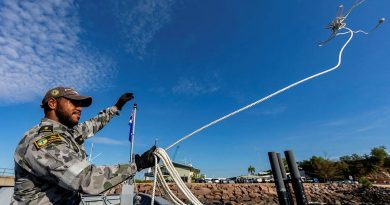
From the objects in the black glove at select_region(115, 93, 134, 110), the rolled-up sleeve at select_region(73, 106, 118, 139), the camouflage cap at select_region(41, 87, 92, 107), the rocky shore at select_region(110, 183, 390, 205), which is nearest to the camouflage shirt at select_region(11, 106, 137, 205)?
the camouflage cap at select_region(41, 87, 92, 107)

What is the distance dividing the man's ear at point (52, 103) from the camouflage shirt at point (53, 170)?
197 mm

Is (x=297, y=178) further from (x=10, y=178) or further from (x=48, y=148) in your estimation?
(x=10, y=178)

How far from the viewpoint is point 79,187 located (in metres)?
2.48

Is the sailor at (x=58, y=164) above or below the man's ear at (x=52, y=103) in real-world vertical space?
below

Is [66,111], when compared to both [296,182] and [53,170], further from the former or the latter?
[296,182]

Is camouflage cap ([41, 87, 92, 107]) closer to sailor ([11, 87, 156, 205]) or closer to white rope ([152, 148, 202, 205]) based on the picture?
sailor ([11, 87, 156, 205])

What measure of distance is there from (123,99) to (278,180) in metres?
5.89

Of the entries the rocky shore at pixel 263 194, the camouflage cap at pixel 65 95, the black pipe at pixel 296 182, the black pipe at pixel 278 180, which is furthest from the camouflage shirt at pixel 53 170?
the rocky shore at pixel 263 194

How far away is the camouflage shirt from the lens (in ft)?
8.19

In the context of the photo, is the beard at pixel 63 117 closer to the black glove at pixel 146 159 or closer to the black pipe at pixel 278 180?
the black glove at pixel 146 159

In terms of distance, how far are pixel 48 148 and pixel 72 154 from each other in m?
0.23

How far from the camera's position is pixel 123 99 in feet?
18.4

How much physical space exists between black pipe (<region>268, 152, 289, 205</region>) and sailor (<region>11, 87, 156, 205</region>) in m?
6.55

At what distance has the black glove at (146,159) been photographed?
3.11 metres
